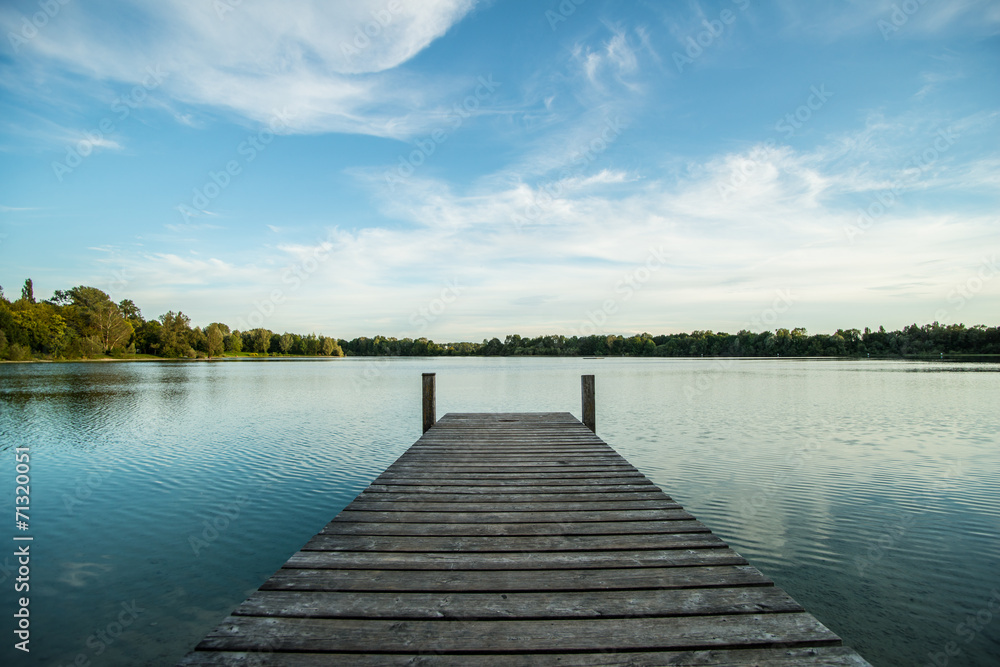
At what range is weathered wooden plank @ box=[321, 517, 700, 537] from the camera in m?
3.69

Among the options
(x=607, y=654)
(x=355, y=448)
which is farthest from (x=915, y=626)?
(x=355, y=448)

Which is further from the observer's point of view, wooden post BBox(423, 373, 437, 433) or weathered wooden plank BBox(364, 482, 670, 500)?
wooden post BBox(423, 373, 437, 433)

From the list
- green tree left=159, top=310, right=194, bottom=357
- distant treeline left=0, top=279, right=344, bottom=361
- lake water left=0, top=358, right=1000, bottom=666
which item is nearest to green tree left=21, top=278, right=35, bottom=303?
distant treeline left=0, top=279, right=344, bottom=361

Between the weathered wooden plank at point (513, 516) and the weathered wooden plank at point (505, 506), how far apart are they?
9cm

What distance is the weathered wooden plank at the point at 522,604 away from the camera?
240 cm

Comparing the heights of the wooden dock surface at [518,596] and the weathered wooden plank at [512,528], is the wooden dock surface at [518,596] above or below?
above

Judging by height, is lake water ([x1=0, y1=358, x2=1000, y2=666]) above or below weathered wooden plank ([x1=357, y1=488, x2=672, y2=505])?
below

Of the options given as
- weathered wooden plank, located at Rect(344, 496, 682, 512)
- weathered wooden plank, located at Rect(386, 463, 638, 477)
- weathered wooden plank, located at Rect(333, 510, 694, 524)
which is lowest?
weathered wooden plank, located at Rect(386, 463, 638, 477)

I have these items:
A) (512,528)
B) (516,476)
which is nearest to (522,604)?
(512,528)

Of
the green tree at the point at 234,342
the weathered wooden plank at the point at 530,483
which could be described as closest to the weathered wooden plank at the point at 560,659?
the weathered wooden plank at the point at 530,483

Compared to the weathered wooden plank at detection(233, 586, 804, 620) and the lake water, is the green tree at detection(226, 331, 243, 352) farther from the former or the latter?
the weathered wooden plank at detection(233, 586, 804, 620)

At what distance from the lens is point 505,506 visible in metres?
4.45

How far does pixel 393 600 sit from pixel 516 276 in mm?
30355

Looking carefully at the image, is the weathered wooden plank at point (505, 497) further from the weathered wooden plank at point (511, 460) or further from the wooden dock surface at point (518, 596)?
the weathered wooden plank at point (511, 460)
